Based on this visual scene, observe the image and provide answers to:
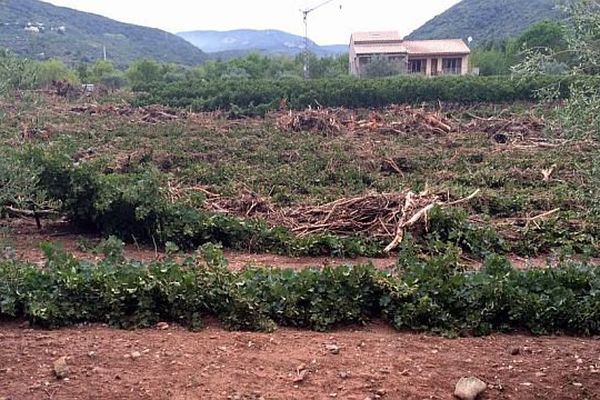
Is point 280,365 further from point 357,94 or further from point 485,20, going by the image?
point 485,20

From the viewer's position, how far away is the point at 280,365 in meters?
4.80

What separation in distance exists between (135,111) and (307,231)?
2019 cm

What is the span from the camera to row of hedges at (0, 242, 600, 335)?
568 centimetres

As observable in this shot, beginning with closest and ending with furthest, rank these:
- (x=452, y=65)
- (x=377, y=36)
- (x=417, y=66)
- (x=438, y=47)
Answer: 1. (x=452, y=65)
2. (x=438, y=47)
3. (x=417, y=66)
4. (x=377, y=36)

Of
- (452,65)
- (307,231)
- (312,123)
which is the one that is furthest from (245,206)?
(452,65)

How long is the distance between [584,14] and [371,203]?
638 centimetres

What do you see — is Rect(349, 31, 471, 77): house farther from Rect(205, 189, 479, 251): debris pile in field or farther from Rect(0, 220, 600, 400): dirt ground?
Rect(0, 220, 600, 400): dirt ground

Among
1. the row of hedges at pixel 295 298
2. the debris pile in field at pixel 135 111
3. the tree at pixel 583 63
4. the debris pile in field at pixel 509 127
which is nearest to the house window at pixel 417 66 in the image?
the debris pile in field at pixel 135 111

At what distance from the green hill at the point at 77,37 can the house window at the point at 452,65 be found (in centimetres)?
3579

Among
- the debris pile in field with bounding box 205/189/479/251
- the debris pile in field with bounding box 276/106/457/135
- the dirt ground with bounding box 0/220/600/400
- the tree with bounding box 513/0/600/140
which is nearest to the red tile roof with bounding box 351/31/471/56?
the debris pile in field with bounding box 276/106/457/135

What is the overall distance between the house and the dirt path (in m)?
43.4

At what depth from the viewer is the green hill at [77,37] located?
66.5m

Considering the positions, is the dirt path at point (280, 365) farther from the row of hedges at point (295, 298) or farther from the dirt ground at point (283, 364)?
the row of hedges at point (295, 298)

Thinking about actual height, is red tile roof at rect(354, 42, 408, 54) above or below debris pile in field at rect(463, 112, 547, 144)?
above
